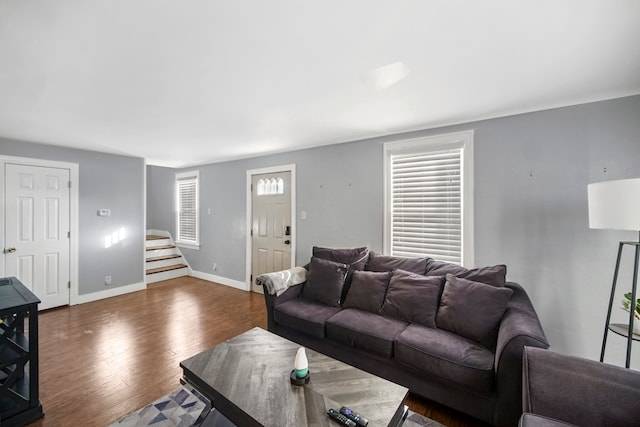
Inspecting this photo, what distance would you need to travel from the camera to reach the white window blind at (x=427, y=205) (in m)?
2.97

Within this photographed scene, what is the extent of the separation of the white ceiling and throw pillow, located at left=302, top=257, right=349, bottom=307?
61.9 inches

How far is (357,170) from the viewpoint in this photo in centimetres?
362

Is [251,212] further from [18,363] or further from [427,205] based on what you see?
[18,363]

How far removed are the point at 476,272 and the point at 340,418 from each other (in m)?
1.77

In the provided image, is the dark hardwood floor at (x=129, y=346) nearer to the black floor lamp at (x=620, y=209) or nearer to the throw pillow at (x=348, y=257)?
the throw pillow at (x=348, y=257)

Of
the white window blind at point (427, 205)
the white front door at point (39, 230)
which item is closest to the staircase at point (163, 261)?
the white front door at point (39, 230)

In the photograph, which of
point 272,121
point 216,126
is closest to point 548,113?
point 272,121

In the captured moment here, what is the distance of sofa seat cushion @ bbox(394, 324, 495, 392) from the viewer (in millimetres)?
1772

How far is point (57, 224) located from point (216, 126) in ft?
9.89

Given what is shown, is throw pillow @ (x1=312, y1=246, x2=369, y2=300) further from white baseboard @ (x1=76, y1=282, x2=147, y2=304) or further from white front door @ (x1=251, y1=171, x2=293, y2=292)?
white baseboard @ (x1=76, y1=282, x2=147, y2=304)

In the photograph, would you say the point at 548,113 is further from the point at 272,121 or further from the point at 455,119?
the point at 272,121

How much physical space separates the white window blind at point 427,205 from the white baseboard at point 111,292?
14.7 feet

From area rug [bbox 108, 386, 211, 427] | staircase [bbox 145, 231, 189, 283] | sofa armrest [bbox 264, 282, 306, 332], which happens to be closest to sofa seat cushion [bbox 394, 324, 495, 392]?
sofa armrest [bbox 264, 282, 306, 332]

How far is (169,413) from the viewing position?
1945mm
